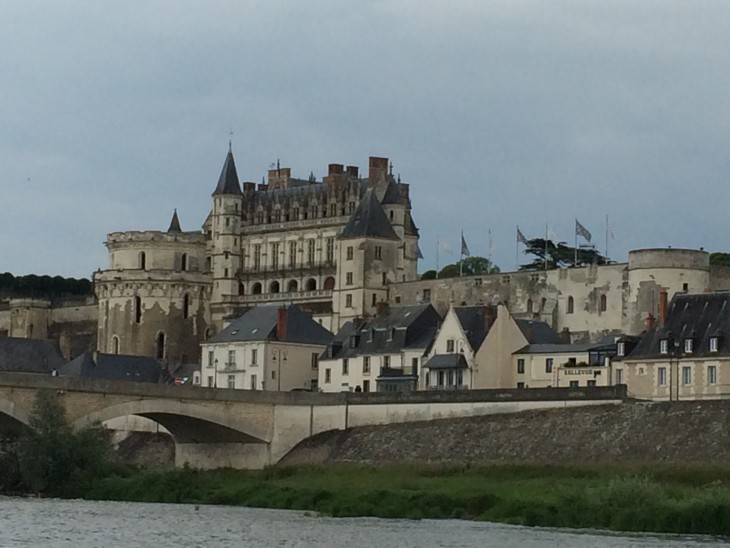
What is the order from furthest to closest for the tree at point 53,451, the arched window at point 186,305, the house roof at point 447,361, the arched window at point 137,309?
the arched window at point 186,305, the arched window at point 137,309, the house roof at point 447,361, the tree at point 53,451

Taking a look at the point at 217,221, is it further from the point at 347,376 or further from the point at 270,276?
the point at 347,376

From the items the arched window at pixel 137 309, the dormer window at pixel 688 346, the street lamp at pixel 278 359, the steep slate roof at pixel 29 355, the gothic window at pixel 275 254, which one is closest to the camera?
the dormer window at pixel 688 346

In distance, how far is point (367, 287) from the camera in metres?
95.9

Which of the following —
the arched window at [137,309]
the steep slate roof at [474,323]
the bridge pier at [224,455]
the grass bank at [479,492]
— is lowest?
the grass bank at [479,492]

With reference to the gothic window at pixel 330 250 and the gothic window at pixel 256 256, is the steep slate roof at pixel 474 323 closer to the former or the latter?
the gothic window at pixel 330 250

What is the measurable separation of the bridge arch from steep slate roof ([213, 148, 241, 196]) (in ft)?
Answer: 120

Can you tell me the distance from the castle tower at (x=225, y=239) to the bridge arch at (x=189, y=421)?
3335 cm

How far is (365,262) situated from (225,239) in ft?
52.3

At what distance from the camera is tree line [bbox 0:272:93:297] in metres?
139

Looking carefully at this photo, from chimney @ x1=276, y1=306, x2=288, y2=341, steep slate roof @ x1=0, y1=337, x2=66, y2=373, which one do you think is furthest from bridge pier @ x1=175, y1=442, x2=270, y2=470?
steep slate roof @ x1=0, y1=337, x2=66, y2=373

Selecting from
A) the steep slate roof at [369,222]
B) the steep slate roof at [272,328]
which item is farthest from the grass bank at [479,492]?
the steep slate roof at [369,222]

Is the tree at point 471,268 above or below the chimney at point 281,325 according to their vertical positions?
above

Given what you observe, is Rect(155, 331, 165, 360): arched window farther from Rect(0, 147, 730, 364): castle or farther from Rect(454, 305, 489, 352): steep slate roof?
Rect(454, 305, 489, 352): steep slate roof

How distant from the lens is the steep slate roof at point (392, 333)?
8175 centimetres
